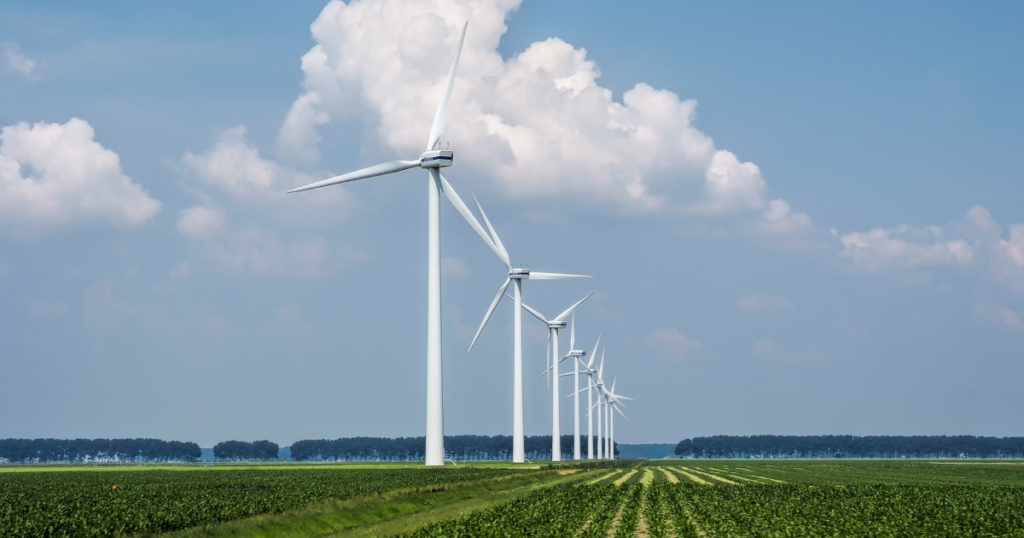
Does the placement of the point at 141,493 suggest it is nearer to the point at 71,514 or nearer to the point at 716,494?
the point at 71,514

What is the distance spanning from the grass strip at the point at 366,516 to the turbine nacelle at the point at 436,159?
4036 cm

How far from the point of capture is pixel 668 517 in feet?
156

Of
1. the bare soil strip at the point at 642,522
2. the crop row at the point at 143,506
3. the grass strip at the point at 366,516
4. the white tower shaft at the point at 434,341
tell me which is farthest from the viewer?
the white tower shaft at the point at 434,341

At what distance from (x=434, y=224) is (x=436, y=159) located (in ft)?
24.7

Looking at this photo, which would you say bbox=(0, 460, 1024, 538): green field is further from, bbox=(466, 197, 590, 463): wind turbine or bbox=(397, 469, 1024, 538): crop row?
bbox=(466, 197, 590, 463): wind turbine

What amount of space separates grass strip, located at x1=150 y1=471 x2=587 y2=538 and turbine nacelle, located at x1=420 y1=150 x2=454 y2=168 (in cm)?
4036

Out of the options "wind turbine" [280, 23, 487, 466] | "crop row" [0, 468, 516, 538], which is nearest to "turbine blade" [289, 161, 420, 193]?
"wind turbine" [280, 23, 487, 466]

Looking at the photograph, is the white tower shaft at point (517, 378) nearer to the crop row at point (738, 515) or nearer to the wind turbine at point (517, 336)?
the wind turbine at point (517, 336)

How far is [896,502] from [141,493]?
50.7 metres

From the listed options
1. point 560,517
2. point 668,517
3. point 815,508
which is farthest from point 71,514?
point 815,508

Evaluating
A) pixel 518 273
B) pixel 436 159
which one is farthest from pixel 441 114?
pixel 518 273

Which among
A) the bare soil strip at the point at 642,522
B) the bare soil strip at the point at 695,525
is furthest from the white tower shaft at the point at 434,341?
the bare soil strip at the point at 695,525

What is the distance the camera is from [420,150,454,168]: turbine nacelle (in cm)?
9962

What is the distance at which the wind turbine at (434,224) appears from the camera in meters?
94.2
